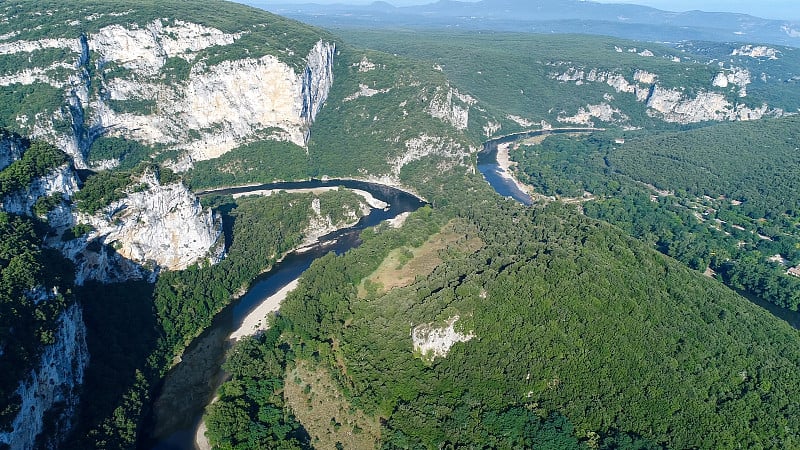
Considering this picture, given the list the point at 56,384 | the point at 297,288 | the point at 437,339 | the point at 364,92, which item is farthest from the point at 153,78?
the point at 437,339

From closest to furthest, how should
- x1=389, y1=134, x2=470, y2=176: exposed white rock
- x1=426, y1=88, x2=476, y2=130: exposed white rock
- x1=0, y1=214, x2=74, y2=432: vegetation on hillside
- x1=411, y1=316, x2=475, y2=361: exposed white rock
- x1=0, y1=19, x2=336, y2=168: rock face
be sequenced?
1. x1=0, y1=214, x2=74, y2=432: vegetation on hillside
2. x1=411, y1=316, x2=475, y2=361: exposed white rock
3. x1=0, y1=19, x2=336, y2=168: rock face
4. x1=389, y1=134, x2=470, y2=176: exposed white rock
5. x1=426, y1=88, x2=476, y2=130: exposed white rock

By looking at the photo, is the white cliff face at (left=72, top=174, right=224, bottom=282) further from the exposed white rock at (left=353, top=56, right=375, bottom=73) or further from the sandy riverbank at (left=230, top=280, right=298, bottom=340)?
the exposed white rock at (left=353, top=56, right=375, bottom=73)

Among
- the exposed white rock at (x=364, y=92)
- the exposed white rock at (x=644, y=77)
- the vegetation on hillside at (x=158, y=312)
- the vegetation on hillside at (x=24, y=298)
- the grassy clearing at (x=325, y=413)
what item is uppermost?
the exposed white rock at (x=644, y=77)

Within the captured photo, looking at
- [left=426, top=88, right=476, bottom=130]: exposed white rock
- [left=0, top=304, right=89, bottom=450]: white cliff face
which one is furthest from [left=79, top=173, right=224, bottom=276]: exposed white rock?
[left=426, top=88, right=476, bottom=130]: exposed white rock

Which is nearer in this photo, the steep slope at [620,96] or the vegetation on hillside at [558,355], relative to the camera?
the vegetation on hillside at [558,355]

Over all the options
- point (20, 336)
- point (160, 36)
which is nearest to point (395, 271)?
point (20, 336)

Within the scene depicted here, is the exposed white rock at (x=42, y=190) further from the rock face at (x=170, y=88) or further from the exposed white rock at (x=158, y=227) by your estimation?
the rock face at (x=170, y=88)

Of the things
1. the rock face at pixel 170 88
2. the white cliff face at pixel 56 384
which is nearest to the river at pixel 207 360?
the white cliff face at pixel 56 384
